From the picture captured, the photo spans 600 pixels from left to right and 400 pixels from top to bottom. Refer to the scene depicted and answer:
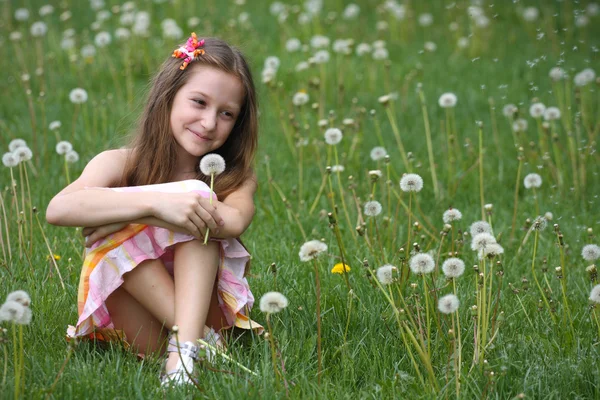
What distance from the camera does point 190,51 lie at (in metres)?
2.45

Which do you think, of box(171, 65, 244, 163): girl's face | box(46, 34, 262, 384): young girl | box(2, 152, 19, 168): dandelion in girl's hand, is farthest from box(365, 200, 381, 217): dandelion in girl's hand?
box(2, 152, 19, 168): dandelion in girl's hand

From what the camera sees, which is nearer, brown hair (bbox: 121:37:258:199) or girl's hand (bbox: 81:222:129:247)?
girl's hand (bbox: 81:222:129:247)

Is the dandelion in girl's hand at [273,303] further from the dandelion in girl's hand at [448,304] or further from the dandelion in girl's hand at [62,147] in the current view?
the dandelion in girl's hand at [62,147]

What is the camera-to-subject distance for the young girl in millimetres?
2082

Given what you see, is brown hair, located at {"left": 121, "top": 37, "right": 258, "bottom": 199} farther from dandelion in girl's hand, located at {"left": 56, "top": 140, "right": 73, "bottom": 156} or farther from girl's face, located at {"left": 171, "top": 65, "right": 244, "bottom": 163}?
dandelion in girl's hand, located at {"left": 56, "top": 140, "right": 73, "bottom": 156}

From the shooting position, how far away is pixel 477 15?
574 cm

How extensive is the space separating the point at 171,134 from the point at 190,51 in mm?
241

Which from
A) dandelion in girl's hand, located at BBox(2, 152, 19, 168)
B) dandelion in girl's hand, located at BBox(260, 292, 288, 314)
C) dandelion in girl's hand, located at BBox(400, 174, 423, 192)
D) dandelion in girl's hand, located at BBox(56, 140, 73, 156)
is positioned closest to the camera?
dandelion in girl's hand, located at BBox(260, 292, 288, 314)

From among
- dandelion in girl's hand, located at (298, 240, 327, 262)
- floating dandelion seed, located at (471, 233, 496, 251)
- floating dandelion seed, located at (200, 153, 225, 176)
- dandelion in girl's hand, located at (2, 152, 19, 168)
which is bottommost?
floating dandelion seed, located at (471, 233, 496, 251)

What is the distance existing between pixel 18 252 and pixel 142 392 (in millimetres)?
1080


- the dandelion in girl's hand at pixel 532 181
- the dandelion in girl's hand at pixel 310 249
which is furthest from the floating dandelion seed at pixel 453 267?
the dandelion in girl's hand at pixel 532 181

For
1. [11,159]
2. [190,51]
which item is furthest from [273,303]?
[11,159]

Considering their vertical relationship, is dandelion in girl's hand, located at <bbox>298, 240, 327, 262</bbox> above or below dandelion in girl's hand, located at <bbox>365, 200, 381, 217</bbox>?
above

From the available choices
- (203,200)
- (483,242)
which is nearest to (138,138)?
(203,200)
